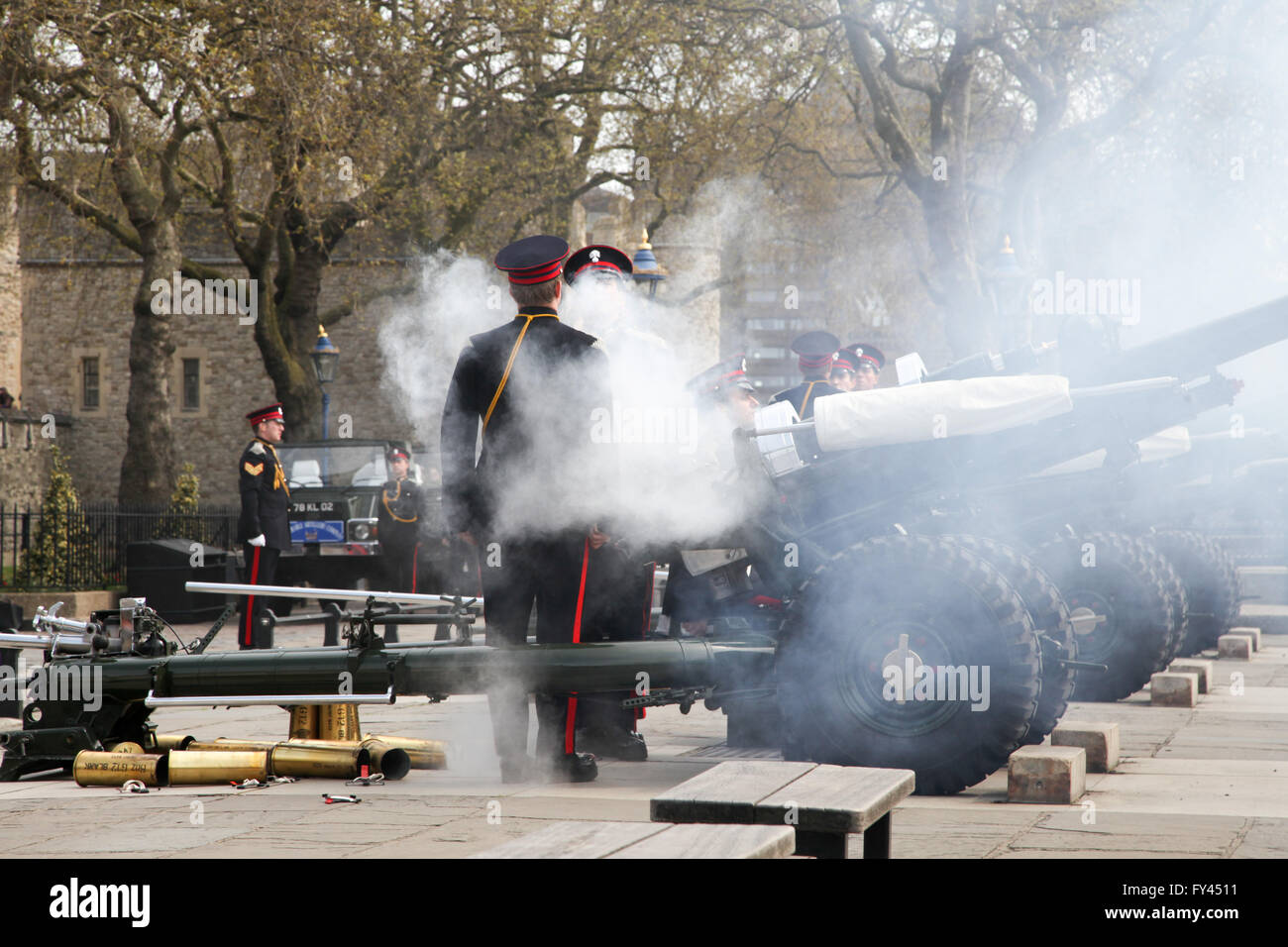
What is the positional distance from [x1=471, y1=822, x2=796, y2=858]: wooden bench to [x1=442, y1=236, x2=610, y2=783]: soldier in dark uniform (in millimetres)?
2584

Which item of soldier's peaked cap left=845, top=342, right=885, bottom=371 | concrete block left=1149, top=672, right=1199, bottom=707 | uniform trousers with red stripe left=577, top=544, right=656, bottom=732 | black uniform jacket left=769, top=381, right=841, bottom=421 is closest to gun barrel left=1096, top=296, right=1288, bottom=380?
black uniform jacket left=769, top=381, right=841, bottom=421

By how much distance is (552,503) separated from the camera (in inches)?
220

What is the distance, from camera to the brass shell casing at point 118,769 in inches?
216

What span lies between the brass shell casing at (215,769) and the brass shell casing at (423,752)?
0.53 metres

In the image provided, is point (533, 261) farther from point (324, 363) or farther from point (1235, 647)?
point (324, 363)

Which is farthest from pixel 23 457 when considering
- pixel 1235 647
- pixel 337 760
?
pixel 337 760

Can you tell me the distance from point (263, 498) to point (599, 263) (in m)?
6.49

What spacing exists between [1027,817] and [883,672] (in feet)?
2.42

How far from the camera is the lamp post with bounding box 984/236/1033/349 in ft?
65.0

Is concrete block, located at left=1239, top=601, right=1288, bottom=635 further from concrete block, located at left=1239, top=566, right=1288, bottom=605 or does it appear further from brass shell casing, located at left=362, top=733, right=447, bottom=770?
brass shell casing, located at left=362, top=733, right=447, bottom=770

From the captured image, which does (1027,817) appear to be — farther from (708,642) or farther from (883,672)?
(708,642)

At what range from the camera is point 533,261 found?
564cm

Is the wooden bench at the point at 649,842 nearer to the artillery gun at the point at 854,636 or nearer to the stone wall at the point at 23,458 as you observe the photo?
the artillery gun at the point at 854,636
